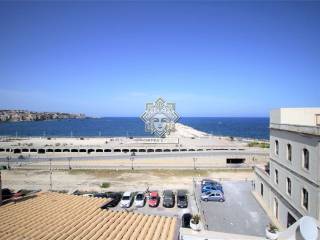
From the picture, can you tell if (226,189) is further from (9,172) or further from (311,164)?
(9,172)

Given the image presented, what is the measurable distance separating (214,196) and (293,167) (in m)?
12.7

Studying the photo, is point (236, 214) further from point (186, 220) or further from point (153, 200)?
point (153, 200)

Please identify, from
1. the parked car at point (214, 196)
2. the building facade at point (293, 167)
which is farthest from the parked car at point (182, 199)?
the building facade at point (293, 167)

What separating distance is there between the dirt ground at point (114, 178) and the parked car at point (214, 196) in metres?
6.89

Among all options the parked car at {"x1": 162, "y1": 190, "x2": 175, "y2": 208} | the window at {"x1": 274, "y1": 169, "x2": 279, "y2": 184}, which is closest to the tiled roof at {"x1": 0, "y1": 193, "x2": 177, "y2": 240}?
the parked car at {"x1": 162, "y1": 190, "x2": 175, "y2": 208}

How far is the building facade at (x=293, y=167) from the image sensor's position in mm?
23938

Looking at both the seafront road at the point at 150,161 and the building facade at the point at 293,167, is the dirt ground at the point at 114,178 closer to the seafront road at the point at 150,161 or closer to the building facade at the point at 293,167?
the seafront road at the point at 150,161

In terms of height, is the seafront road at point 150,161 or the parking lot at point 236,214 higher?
the seafront road at point 150,161

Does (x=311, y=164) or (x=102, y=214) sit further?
(x=311, y=164)

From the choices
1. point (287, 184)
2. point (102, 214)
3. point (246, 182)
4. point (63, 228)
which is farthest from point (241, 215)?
point (63, 228)

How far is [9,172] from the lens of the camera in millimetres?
60156

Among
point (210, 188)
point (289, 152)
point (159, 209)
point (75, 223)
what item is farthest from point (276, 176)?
point (75, 223)

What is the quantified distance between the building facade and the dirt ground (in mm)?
15073

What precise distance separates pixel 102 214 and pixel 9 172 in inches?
A: 1895
